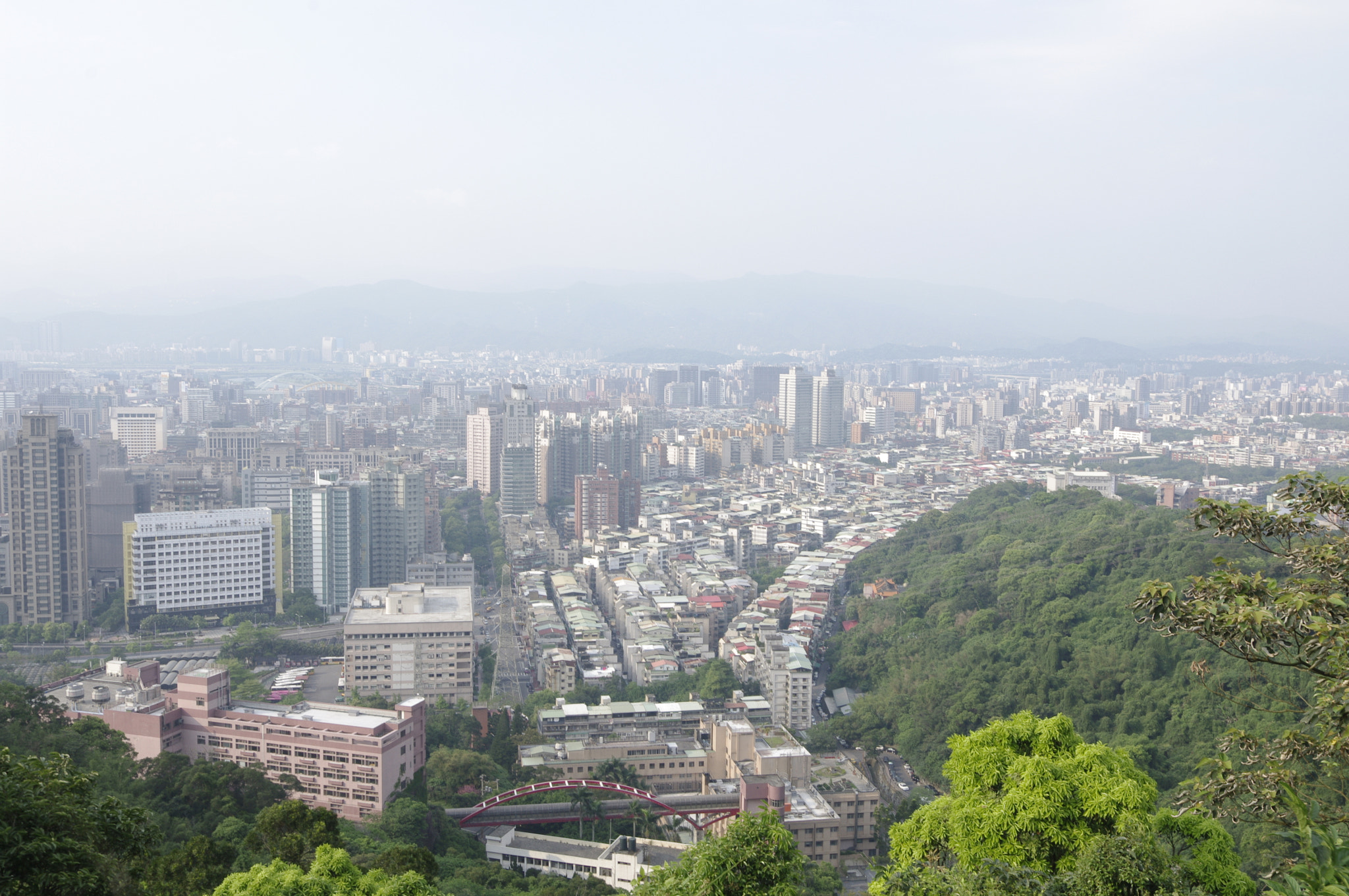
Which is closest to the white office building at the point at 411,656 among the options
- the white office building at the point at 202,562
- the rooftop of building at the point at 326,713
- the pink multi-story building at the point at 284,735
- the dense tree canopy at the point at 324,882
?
the rooftop of building at the point at 326,713

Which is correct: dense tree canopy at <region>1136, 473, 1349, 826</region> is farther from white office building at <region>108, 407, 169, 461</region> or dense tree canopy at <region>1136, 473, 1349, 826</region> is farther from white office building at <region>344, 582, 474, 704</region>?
white office building at <region>108, 407, 169, 461</region>

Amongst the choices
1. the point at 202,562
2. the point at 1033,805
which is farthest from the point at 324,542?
the point at 1033,805

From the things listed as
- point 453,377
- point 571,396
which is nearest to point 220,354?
point 453,377

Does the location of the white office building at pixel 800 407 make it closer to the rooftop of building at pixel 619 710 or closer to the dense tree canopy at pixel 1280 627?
the rooftop of building at pixel 619 710

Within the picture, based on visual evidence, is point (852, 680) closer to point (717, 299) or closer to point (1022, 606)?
point (1022, 606)

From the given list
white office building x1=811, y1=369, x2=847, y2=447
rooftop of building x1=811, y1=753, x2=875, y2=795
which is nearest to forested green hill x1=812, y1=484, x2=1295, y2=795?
rooftop of building x1=811, y1=753, x2=875, y2=795

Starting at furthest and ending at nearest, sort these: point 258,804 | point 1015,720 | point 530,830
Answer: point 530,830
point 258,804
point 1015,720

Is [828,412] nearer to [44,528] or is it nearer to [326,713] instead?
[44,528]

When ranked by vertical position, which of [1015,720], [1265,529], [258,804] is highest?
[1265,529]

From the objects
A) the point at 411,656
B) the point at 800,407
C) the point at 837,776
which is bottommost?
the point at 837,776
